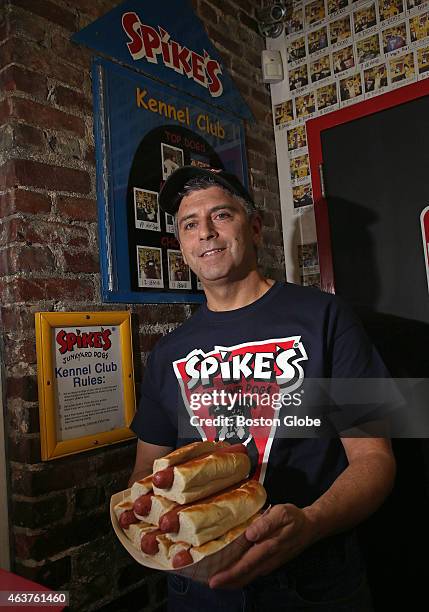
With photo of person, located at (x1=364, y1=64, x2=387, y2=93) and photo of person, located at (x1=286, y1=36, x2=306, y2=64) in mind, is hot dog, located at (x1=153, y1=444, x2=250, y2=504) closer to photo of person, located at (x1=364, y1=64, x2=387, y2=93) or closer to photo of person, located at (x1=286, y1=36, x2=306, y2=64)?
photo of person, located at (x1=364, y1=64, x2=387, y2=93)

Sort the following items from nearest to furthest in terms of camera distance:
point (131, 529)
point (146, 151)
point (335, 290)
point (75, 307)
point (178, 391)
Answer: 1. point (131, 529)
2. point (178, 391)
3. point (75, 307)
4. point (146, 151)
5. point (335, 290)

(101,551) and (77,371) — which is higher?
(77,371)

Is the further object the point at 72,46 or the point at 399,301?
the point at 399,301

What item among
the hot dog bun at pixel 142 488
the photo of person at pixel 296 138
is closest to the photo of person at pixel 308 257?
the photo of person at pixel 296 138

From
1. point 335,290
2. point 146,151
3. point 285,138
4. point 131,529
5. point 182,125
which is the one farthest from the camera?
point 285,138

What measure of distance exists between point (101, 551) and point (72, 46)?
149 cm

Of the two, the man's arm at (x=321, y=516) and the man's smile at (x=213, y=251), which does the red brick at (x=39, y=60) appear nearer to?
the man's smile at (x=213, y=251)

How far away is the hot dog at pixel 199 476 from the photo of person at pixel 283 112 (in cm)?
177

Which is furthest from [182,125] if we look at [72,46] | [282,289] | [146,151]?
[282,289]

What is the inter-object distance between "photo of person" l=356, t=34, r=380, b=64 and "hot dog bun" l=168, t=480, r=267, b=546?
1831 mm

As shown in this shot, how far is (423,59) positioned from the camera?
1818 millimetres

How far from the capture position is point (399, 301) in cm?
186

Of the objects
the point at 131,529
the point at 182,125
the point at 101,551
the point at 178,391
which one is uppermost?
the point at 182,125

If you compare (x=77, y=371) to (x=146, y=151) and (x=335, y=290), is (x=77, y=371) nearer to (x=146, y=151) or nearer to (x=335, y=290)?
(x=146, y=151)
